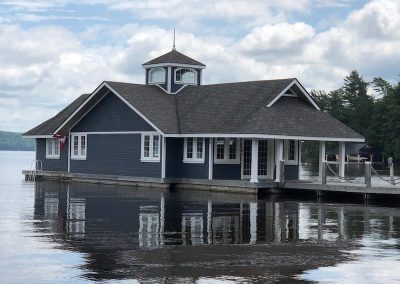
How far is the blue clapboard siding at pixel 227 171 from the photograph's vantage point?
4012cm

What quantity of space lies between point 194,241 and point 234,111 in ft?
75.3

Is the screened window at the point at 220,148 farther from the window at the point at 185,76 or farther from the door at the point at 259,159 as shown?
the window at the point at 185,76

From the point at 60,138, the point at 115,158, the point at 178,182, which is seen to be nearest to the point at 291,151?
the point at 178,182

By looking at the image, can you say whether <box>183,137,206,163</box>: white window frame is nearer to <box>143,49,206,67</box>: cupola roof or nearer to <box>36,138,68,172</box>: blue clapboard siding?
<box>143,49,206,67</box>: cupola roof

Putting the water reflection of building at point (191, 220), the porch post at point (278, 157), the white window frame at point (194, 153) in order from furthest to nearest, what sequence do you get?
the white window frame at point (194, 153) < the porch post at point (278, 157) < the water reflection of building at point (191, 220)

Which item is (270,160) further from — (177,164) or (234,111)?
(177,164)

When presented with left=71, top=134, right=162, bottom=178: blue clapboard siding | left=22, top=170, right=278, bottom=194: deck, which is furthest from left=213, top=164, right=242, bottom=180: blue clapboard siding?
left=71, top=134, right=162, bottom=178: blue clapboard siding

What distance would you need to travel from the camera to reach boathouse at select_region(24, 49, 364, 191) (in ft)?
130

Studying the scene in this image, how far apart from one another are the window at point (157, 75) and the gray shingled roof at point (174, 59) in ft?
1.70

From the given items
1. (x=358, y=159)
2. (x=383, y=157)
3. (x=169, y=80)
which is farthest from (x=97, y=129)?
(x=383, y=157)

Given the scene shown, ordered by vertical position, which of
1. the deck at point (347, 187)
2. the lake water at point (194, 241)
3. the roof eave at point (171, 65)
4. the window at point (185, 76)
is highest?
the roof eave at point (171, 65)

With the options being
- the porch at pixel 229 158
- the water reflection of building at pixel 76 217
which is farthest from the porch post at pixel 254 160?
the water reflection of building at pixel 76 217

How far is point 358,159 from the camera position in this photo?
9788 cm

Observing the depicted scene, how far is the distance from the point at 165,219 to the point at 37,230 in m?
4.81
